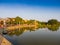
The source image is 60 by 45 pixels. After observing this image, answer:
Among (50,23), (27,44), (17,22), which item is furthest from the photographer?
(50,23)

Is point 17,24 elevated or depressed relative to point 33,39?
elevated

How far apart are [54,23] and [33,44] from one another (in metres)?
69.6

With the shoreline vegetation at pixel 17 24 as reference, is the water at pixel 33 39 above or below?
below

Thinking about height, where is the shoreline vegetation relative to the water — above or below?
above

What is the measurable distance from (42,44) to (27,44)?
4.74 feet

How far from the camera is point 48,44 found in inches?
645

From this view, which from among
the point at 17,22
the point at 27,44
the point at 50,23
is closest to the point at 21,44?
the point at 27,44

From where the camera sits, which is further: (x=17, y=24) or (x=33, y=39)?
(x=17, y=24)

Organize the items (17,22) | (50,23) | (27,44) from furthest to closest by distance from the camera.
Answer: (50,23)
(17,22)
(27,44)

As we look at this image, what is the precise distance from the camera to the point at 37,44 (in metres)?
16.2

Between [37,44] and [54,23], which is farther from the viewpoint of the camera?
[54,23]

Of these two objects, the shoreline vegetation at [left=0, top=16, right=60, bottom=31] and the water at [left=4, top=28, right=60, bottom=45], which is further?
the shoreline vegetation at [left=0, top=16, right=60, bottom=31]

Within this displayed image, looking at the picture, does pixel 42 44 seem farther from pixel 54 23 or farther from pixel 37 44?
pixel 54 23

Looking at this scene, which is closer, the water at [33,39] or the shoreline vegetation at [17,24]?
the water at [33,39]
